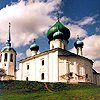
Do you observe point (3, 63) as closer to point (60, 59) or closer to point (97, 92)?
point (60, 59)

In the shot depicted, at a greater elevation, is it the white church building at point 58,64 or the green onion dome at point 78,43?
the green onion dome at point 78,43

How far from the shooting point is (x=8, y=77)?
5325 cm

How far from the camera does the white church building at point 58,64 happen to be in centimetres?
4197

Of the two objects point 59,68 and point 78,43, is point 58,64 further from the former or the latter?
point 78,43

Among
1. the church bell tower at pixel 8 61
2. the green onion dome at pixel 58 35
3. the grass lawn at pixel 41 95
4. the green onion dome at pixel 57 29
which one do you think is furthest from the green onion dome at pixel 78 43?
the grass lawn at pixel 41 95

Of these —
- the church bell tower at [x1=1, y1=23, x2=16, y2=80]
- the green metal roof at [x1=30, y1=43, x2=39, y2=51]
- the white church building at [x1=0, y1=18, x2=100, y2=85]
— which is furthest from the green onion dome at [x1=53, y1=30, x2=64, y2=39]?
the church bell tower at [x1=1, y1=23, x2=16, y2=80]

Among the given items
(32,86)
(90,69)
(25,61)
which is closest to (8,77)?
(25,61)

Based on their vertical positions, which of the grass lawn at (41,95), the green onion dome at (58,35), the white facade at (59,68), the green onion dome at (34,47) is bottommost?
the grass lawn at (41,95)

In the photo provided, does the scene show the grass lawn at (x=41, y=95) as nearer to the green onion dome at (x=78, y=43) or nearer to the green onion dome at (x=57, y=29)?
the green onion dome at (x=57, y=29)

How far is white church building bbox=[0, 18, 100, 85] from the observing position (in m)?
42.0

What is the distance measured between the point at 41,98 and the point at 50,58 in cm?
1666

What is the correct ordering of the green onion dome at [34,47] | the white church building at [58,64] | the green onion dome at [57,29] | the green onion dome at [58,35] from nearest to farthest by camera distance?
1. the white church building at [58,64]
2. the green onion dome at [58,35]
3. the green onion dome at [57,29]
4. the green onion dome at [34,47]

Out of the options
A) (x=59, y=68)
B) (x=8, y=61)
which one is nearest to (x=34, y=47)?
(x=8, y=61)

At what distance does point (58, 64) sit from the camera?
137 ft
